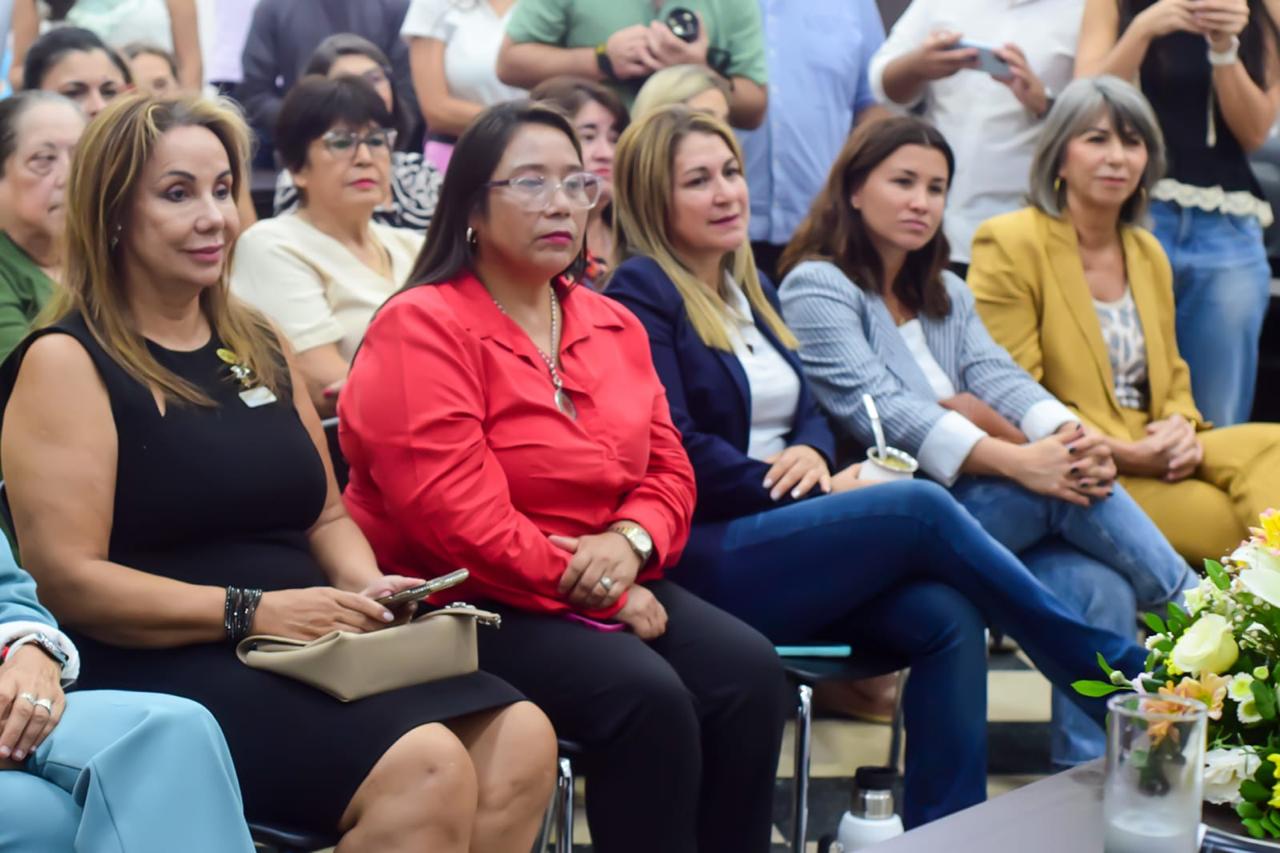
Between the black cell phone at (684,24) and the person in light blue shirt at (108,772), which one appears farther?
the black cell phone at (684,24)

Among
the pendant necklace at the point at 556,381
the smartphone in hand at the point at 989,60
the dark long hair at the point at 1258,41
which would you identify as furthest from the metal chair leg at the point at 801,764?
the dark long hair at the point at 1258,41

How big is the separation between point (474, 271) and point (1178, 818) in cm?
131

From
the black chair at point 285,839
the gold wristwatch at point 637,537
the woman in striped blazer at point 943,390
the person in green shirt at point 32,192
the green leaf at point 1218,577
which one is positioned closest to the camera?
the green leaf at point 1218,577

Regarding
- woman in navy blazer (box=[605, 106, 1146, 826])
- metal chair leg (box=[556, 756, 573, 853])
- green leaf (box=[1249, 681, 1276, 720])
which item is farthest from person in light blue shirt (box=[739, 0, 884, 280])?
green leaf (box=[1249, 681, 1276, 720])

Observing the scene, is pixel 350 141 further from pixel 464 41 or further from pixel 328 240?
pixel 464 41

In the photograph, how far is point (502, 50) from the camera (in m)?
3.75

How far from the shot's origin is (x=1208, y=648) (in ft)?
5.22

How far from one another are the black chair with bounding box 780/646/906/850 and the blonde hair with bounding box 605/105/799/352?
0.57 meters

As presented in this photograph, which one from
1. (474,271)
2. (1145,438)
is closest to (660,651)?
(474,271)

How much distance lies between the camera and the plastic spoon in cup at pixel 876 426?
9.25ft

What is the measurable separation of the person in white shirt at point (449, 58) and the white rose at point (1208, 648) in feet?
8.78

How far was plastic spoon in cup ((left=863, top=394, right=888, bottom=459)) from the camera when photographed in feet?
9.25

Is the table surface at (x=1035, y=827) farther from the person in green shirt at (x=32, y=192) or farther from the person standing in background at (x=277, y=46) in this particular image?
the person standing in background at (x=277, y=46)

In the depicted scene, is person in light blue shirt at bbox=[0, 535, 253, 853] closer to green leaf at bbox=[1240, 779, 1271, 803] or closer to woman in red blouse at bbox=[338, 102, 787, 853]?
woman in red blouse at bbox=[338, 102, 787, 853]
